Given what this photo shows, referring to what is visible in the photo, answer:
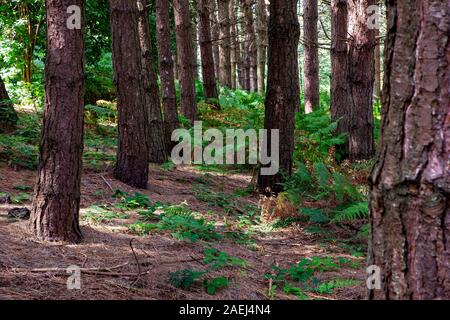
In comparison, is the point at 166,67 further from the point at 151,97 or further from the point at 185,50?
the point at 185,50

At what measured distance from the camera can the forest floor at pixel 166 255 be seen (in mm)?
3961

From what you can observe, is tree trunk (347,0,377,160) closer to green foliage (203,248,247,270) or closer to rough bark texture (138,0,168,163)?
rough bark texture (138,0,168,163)

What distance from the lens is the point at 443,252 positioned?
7.40ft

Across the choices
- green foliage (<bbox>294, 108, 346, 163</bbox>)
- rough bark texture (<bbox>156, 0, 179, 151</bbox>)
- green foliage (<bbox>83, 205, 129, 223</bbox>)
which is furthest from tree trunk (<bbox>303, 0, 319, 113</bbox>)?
green foliage (<bbox>83, 205, 129, 223</bbox>)

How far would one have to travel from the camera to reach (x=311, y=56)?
53.6 ft

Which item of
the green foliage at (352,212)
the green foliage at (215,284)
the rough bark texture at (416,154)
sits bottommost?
the green foliage at (215,284)

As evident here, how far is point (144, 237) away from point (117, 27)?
3.97 meters

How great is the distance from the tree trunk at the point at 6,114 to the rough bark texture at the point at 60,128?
513 centimetres

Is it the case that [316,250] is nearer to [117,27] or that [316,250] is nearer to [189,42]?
[117,27]

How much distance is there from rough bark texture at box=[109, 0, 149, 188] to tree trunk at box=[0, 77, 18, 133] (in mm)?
2482

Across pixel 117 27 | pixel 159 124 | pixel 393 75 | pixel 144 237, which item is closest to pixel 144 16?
pixel 159 124

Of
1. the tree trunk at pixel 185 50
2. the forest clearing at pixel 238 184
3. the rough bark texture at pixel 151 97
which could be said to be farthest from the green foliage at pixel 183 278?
the tree trunk at pixel 185 50

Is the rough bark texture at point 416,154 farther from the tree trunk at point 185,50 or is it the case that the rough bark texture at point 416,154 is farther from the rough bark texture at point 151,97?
the tree trunk at point 185,50

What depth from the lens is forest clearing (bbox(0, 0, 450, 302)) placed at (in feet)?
7.51
